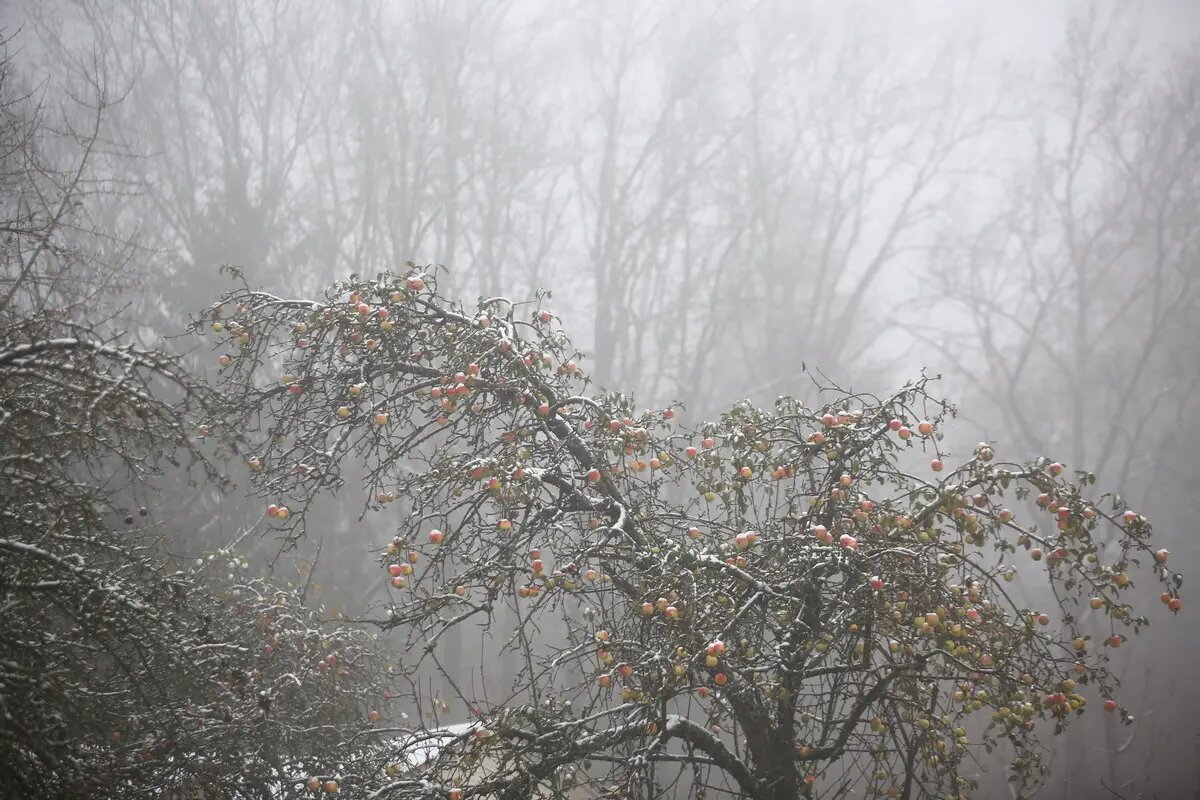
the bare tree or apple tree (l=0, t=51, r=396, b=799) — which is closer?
apple tree (l=0, t=51, r=396, b=799)

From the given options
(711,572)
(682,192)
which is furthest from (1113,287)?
(711,572)

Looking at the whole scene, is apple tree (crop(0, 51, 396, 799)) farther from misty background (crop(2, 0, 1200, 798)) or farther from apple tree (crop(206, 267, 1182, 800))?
misty background (crop(2, 0, 1200, 798))

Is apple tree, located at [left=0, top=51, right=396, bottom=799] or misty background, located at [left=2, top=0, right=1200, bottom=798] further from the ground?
misty background, located at [left=2, top=0, right=1200, bottom=798]

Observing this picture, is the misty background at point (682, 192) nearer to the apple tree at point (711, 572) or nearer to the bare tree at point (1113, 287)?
the bare tree at point (1113, 287)

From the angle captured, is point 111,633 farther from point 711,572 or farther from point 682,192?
point 682,192

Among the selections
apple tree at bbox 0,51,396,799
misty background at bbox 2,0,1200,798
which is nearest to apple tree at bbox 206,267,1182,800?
apple tree at bbox 0,51,396,799

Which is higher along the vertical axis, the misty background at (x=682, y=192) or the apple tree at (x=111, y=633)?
the misty background at (x=682, y=192)

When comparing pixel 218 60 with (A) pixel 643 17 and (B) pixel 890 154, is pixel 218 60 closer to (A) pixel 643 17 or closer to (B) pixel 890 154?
(A) pixel 643 17

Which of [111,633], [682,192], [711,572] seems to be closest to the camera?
[111,633]

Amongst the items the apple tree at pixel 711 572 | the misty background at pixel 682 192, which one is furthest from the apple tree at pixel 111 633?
the misty background at pixel 682 192

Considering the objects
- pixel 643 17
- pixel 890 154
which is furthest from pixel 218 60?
pixel 890 154

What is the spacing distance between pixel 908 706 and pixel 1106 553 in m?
17.4

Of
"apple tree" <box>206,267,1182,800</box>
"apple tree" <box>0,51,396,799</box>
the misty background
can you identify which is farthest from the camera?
the misty background

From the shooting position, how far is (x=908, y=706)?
399 centimetres
